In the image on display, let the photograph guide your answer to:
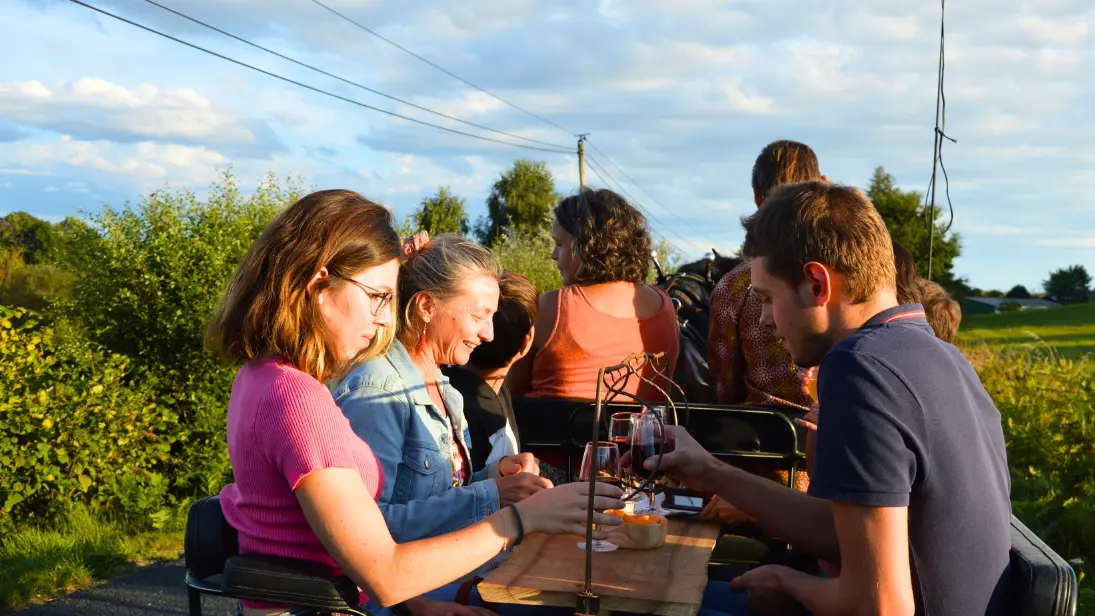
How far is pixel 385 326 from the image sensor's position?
9.00 feet

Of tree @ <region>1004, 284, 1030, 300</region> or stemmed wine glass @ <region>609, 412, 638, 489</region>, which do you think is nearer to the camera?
stemmed wine glass @ <region>609, 412, 638, 489</region>

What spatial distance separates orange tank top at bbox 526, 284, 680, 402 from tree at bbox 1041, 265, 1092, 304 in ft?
223

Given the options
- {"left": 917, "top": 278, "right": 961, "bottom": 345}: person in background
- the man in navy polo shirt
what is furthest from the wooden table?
{"left": 917, "top": 278, "right": 961, "bottom": 345}: person in background

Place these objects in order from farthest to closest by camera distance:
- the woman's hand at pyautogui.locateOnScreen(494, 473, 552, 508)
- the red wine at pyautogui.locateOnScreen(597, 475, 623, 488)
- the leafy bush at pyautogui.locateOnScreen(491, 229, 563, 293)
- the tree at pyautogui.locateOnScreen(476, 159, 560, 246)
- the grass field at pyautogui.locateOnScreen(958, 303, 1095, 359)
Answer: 1. the tree at pyautogui.locateOnScreen(476, 159, 560, 246)
2. the grass field at pyautogui.locateOnScreen(958, 303, 1095, 359)
3. the leafy bush at pyautogui.locateOnScreen(491, 229, 563, 293)
4. the woman's hand at pyautogui.locateOnScreen(494, 473, 552, 508)
5. the red wine at pyautogui.locateOnScreen(597, 475, 623, 488)

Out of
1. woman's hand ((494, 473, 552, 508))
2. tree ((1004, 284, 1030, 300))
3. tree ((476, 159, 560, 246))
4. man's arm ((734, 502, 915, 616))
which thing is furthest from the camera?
tree ((1004, 284, 1030, 300))

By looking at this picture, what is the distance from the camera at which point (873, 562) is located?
6.82ft

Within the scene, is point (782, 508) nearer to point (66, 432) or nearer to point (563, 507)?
point (563, 507)

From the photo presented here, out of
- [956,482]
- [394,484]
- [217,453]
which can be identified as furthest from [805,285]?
[217,453]

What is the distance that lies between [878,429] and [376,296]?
1221 mm

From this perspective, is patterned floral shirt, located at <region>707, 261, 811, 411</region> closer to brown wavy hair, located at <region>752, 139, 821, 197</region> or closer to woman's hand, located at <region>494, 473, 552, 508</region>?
brown wavy hair, located at <region>752, 139, 821, 197</region>

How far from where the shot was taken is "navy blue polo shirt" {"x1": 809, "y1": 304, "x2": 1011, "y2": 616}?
2.06 m

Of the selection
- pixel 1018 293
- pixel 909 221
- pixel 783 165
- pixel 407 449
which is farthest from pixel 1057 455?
pixel 1018 293

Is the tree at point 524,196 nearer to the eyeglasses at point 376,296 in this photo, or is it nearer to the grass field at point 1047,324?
the grass field at point 1047,324

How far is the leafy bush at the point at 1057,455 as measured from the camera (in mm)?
5379
